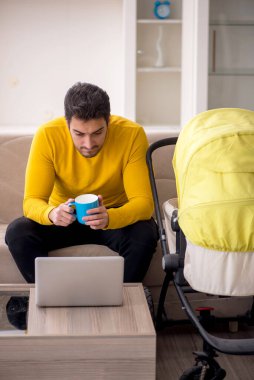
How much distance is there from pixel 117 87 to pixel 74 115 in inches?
93.1

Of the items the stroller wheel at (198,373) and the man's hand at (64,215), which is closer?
the stroller wheel at (198,373)

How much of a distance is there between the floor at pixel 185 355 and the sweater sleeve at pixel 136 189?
18.4 inches

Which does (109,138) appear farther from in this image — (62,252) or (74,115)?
(62,252)

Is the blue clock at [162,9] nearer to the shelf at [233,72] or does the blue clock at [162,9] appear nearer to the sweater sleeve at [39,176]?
the shelf at [233,72]

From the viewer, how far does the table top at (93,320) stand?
1774mm

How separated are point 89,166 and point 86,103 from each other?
0.31 meters

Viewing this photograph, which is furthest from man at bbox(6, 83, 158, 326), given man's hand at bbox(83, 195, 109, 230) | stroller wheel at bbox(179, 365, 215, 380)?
stroller wheel at bbox(179, 365, 215, 380)

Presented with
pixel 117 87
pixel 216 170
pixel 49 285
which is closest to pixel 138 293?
pixel 49 285

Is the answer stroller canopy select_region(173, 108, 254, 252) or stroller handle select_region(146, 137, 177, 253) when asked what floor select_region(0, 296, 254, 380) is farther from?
stroller canopy select_region(173, 108, 254, 252)

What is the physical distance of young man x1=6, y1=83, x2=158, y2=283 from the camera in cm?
241

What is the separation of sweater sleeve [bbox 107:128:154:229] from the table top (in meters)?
0.47

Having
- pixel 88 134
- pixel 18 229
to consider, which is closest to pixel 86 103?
pixel 88 134

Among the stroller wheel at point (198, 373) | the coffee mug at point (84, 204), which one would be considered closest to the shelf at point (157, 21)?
the coffee mug at point (84, 204)

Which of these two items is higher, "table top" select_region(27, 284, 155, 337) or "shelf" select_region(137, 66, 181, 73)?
"shelf" select_region(137, 66, 181, 73)
